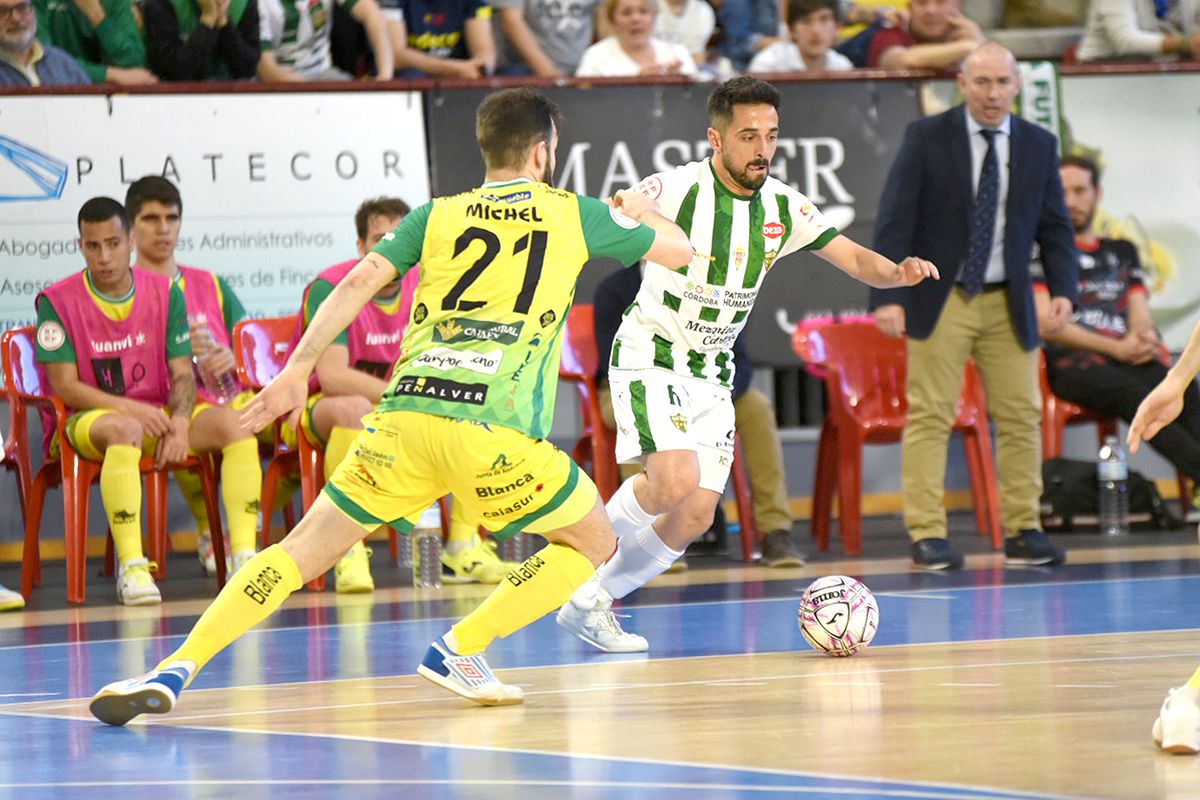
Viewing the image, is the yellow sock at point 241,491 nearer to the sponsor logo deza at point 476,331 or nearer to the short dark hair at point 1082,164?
the sponsor logo deza at point 476,331

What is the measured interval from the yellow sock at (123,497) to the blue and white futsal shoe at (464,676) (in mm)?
3580

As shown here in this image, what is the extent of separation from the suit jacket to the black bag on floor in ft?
5.90

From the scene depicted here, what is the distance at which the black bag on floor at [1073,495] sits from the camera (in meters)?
10.3

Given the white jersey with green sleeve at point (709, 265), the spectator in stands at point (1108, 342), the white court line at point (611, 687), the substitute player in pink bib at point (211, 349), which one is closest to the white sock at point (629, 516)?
the white jersey with green sleeve at point (709, 265)

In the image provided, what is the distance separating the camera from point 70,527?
27.7ft

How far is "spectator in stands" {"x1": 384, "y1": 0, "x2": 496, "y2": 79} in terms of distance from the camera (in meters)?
11.0

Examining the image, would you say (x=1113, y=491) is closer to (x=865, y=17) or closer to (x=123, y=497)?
(x=865, y=17)

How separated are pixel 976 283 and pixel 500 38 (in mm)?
4035

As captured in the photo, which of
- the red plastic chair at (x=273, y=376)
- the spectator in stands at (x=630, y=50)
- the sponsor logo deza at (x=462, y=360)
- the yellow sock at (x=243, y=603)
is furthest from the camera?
the spectator in stands at (x=630, y=50)

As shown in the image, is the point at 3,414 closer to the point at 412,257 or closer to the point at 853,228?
the point at 853,228

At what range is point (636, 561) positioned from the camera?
6652 mm

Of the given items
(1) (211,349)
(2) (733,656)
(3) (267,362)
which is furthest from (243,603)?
(3) (267,362)

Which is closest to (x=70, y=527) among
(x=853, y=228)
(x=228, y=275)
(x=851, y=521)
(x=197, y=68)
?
(x=228, y=275)

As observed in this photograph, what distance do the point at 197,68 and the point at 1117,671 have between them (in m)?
6.66
